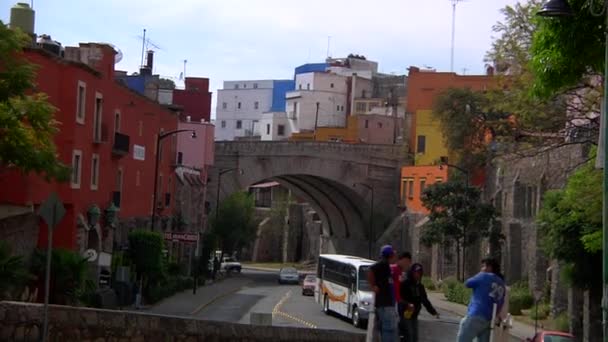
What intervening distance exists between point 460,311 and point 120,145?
629 inches

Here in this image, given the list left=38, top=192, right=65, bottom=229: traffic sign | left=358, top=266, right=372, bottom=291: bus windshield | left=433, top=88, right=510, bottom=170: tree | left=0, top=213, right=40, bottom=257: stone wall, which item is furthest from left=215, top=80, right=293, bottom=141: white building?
left=38, top=192, right=65, bottom=229: traffic sign

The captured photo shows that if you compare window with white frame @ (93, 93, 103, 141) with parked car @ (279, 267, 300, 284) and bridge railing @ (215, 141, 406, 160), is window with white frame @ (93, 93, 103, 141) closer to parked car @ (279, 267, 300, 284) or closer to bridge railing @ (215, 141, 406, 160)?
parked car @ (279, 267, 300, 284)

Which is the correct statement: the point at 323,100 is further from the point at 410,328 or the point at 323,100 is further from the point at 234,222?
the point at 410,328

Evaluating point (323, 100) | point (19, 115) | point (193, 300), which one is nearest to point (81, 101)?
point (19, 115)

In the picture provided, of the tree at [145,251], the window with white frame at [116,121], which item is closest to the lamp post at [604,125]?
the window with white frame at [116,121]

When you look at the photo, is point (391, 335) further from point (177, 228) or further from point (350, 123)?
point (350, 123)

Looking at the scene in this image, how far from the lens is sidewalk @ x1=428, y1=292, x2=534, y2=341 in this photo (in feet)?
132

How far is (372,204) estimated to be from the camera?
85.9m

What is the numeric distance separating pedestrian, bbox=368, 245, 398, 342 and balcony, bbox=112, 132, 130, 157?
32.1m

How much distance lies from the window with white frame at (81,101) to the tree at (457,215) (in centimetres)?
2419

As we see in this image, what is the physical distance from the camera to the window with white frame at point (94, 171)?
42938 millimetres

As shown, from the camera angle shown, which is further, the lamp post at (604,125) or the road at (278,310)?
the road at (278,310)

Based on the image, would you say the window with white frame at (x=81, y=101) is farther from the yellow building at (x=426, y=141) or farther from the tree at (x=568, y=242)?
the yellow building at (x=426, y=141)

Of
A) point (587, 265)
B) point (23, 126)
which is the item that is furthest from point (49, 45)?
point (587, 265)
